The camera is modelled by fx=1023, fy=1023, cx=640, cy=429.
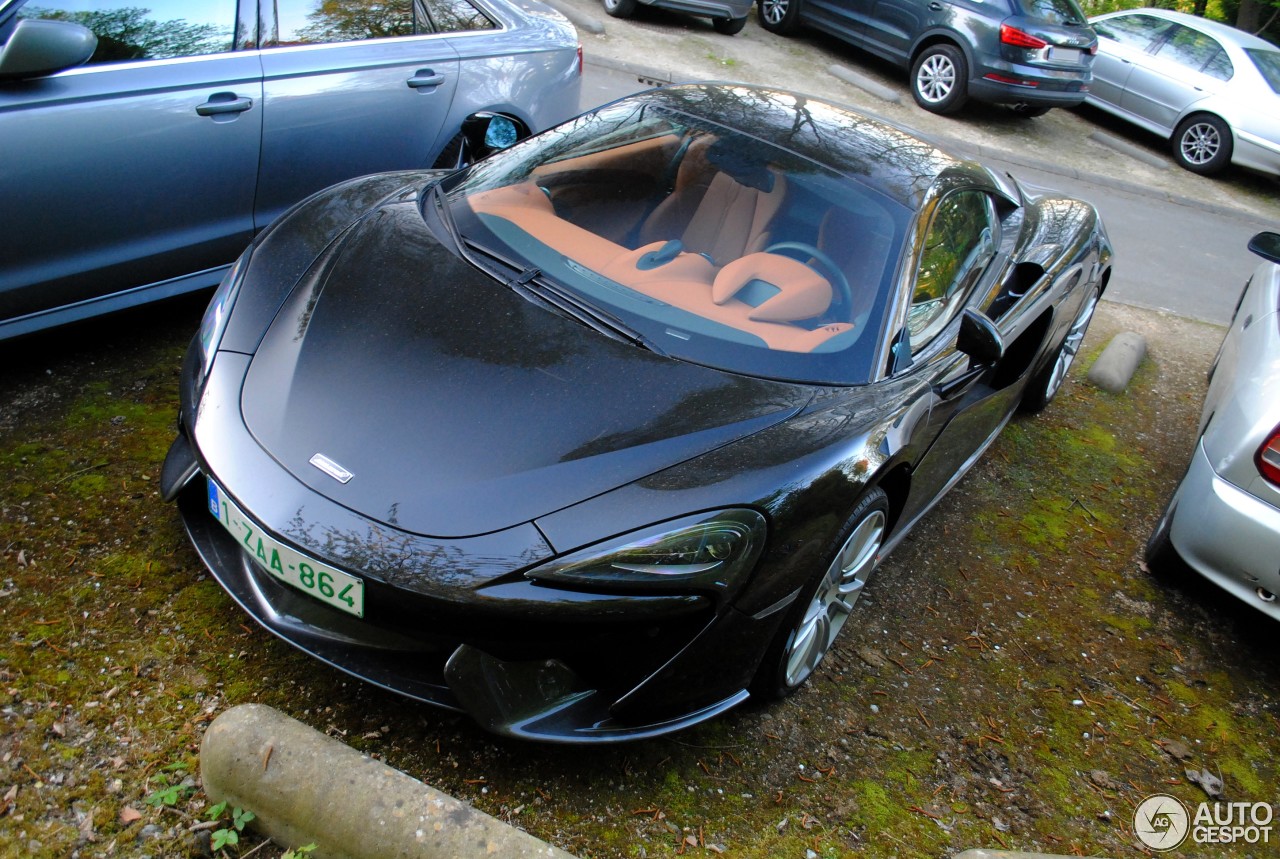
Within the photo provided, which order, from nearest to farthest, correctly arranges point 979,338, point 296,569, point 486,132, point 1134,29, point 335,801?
point 335,801 → point 296,569 → point 979,338 → point 486,132 → point 1134,29

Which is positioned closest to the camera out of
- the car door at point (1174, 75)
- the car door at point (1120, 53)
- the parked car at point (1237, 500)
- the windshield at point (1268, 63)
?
the parked car at point (1237, 500)

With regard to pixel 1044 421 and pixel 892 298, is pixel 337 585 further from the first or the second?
pixel 1044 421

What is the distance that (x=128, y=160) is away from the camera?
11.2ft

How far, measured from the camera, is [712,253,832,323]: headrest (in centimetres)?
291

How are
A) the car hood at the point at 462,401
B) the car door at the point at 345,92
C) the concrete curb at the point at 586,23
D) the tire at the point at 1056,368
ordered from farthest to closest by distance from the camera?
the concrete curb at the point at 586,23 → the tire at the point at 1056,368 → the car door at the point at 345,92 → the car hood at the point at 462,401

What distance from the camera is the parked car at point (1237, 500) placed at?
3314mm

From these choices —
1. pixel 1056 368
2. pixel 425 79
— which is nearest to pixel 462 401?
pixel 425 79

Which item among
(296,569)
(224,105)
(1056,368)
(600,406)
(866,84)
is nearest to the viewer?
(296,569)

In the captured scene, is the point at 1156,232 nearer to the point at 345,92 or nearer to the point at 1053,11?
the point at 1053,11

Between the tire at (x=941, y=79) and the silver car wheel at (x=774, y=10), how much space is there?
178 centimetres

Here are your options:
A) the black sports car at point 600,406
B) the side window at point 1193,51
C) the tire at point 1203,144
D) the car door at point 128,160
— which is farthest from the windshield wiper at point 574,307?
the side window at point 1193,51

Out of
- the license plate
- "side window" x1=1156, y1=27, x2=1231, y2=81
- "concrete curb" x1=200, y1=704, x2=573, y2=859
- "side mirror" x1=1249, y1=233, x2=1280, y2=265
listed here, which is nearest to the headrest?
the license plate

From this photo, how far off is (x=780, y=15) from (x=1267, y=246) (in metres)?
8.08

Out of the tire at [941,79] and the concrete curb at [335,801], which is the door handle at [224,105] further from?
the tire at [941,79]
